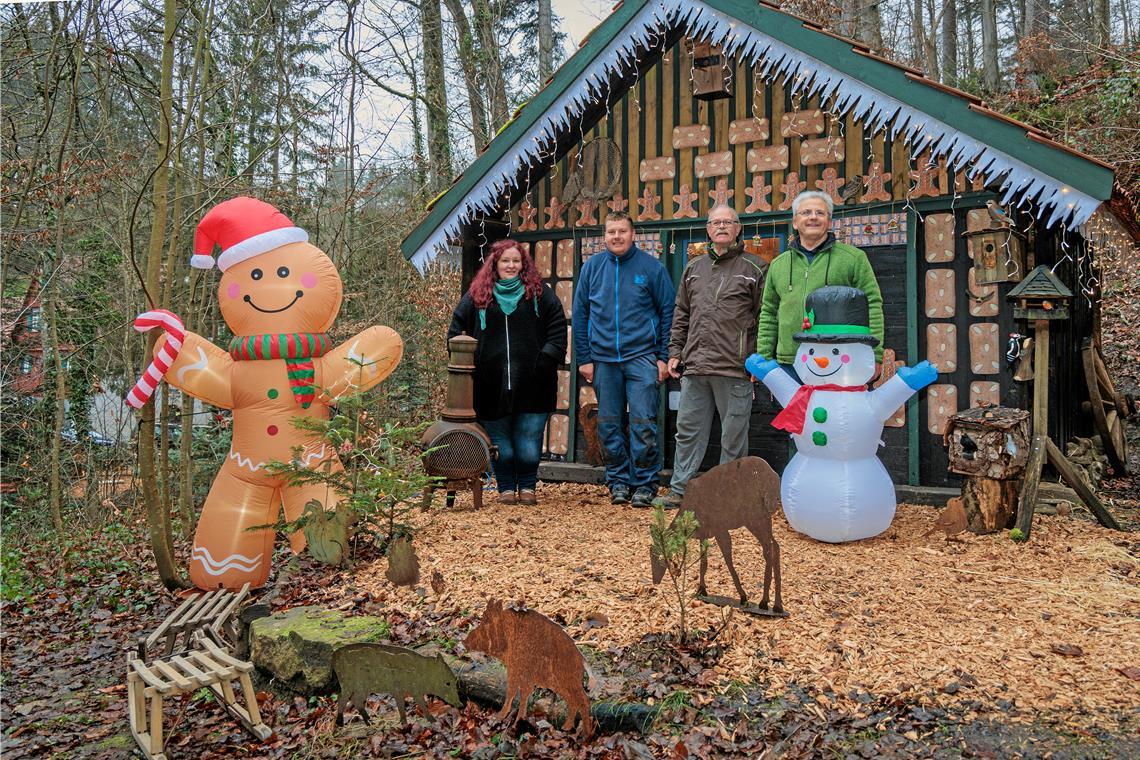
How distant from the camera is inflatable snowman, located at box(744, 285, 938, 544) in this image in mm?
4859

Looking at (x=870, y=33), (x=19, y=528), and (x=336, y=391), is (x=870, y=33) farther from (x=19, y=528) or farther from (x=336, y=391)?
(x=19, y=528)

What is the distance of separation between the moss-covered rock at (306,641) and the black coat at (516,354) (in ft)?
7.09

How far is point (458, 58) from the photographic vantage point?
1378cm

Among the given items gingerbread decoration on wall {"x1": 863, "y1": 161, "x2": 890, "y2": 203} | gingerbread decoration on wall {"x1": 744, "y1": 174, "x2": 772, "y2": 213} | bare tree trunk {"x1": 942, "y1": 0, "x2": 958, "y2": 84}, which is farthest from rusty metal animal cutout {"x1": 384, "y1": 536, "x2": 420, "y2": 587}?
bare tree trunk {"x1": 942, "y1": 0, "x2": 958, "y2": 84}

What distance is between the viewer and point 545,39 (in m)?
14.0

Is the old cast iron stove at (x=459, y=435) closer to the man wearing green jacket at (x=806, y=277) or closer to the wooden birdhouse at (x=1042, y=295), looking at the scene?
the man wearing green jacket at (x=806, y=277)

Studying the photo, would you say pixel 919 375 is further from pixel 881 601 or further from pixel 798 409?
pixel 881 601

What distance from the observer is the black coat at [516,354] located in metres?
5.95

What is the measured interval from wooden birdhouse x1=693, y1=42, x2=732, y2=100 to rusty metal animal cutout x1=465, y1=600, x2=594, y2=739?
4869mm

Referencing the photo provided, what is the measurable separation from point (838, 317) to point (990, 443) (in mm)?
1235

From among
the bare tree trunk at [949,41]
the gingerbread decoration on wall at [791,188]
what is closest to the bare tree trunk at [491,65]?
the gingerbread decoration on wall at [791,188]

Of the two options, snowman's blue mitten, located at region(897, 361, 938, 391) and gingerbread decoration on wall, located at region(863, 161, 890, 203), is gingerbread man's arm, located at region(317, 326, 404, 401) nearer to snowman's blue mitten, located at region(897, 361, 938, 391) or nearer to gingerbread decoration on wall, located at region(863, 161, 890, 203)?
snowman's blue mitten, located at region(897, 361, 938, 391)

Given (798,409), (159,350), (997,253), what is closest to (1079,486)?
(997,253)

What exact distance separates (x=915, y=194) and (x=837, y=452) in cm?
228
